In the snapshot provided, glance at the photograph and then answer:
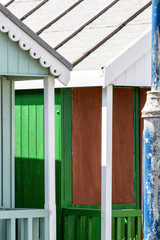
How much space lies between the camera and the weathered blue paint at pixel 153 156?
605 centimetres

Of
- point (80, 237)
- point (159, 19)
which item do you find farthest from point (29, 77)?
point (159, 19)

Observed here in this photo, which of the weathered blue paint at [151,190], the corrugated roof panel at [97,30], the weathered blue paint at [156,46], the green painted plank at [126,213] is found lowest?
the green painted plank at [126,213]

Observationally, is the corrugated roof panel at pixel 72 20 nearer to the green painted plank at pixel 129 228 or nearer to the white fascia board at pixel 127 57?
the white fascia board at pixel 127 57

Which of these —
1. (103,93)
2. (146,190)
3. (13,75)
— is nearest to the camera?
(146,190)

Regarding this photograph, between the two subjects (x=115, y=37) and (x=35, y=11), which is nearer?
(x=115, y=37)

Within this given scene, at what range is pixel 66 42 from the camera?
449 inches

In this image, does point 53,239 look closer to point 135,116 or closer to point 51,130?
point 51,130

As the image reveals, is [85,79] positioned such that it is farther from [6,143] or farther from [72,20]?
[72,20]

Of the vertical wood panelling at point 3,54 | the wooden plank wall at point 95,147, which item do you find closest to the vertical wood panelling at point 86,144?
the wooden plank wall at point 95,147

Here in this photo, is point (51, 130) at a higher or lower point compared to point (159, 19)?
lower

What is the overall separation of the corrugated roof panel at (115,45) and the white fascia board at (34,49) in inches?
36.3

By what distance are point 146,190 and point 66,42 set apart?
561 cm

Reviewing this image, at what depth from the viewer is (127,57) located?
33.7 ft

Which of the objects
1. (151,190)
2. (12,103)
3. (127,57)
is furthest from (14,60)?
(151,190)
